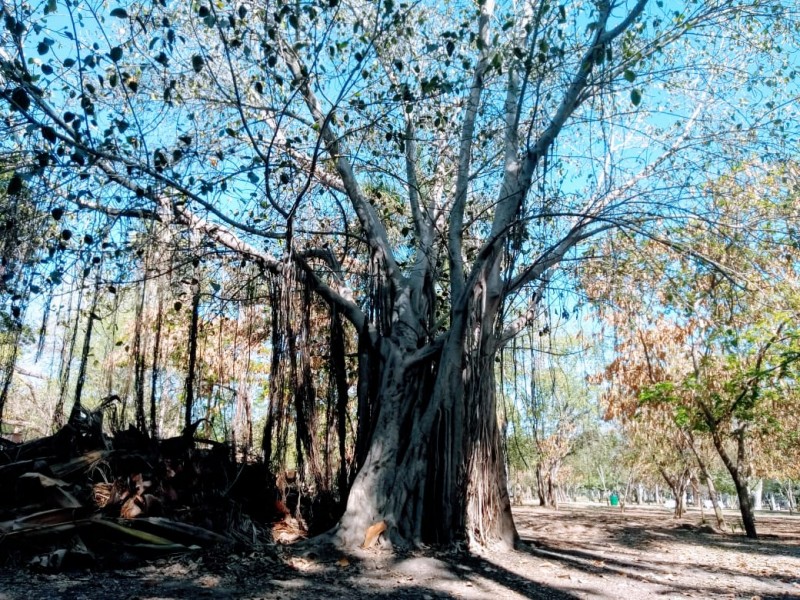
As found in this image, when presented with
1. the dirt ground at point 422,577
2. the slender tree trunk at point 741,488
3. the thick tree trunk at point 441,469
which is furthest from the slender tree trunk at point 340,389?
the slender tree trunk at point 741,488

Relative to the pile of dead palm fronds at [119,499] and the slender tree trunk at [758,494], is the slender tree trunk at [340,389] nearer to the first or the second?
the pile of dead palm fronds at [119,499]

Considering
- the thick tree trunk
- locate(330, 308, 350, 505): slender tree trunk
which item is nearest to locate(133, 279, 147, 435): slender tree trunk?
locate(330, 308, 350, 505): slender tree trunk

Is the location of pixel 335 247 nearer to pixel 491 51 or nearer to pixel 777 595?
pixel 491 51

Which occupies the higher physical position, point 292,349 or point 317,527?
point 292,349

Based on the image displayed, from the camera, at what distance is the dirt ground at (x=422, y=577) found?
13.1 ft

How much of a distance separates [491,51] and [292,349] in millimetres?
3749

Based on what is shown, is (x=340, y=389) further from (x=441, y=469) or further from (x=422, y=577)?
(x=422, y=577)

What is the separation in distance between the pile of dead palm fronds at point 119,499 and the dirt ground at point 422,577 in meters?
0.25

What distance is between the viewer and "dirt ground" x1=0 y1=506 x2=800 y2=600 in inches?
157

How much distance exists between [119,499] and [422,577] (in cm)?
241

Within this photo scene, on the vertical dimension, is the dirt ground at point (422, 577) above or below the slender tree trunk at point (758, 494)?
below

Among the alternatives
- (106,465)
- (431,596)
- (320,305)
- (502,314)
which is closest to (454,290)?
(502,314)

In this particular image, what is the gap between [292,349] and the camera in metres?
6.21

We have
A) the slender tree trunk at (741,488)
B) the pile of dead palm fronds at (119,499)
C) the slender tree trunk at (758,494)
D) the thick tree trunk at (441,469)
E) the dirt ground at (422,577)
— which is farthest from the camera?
the slender tree trunk at (758,494)
